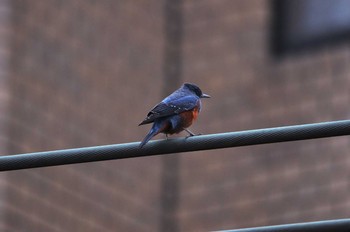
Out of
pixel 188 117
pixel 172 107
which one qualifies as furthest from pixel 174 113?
pixel 188 117

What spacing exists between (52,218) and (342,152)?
10.3ft

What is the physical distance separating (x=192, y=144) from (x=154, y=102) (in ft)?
23.2

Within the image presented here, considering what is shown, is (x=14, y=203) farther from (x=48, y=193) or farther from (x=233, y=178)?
(x=233, y=178)

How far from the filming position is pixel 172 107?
755cm

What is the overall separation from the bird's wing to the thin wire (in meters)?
1.02

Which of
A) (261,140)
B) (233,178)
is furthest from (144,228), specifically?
(261,140)

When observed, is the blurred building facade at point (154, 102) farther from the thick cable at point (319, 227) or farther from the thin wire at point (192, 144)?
the thick cable at point (319, 227)

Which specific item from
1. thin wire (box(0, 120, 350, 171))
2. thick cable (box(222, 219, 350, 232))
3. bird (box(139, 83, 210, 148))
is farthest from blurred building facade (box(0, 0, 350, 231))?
thick cable (box(222, 219, 350, 232))

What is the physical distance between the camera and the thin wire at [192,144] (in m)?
5.89

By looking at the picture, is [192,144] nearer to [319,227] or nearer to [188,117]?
[319,227]

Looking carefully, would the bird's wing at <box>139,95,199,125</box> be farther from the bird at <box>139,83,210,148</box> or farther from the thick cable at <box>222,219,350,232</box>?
the thick cable at <box>222,219,350,232</box>

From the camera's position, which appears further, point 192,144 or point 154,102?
point 154,102

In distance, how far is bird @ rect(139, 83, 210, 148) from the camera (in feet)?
23.7

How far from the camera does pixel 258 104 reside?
→ 512 inches
